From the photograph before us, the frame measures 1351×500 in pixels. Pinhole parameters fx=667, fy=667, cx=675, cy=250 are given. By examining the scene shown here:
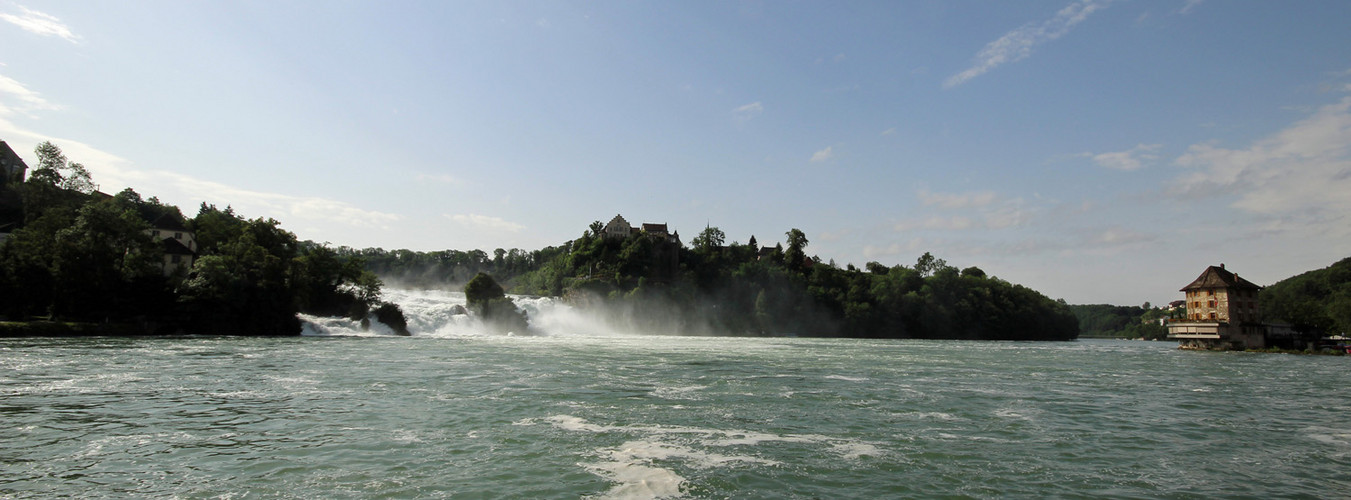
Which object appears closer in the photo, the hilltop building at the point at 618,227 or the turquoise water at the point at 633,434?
the turquoise water at the point at 633,434

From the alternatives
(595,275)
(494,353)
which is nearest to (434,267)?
(595,275)

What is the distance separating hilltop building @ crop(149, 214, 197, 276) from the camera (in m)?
65.1

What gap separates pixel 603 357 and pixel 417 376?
12.5m

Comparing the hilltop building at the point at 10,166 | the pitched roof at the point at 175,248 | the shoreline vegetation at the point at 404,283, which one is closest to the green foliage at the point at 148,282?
the shoreline vegetation at the point at 404,283

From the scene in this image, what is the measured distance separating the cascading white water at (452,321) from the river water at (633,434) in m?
32.7

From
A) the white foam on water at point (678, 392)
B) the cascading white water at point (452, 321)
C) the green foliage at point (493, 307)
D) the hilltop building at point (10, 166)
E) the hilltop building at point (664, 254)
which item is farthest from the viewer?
the hilltop building at point (664, 254)

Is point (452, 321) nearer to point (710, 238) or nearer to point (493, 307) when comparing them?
point (493, 307)

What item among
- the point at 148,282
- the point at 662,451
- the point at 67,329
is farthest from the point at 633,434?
the point at 148,282

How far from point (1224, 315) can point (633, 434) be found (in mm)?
69286

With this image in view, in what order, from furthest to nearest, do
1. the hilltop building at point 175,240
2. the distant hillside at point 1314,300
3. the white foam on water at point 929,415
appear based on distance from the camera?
1. the distant hillside at point 1314,300
2. the hilltop building at point 175,240
3. the white foam on water at point 929,415

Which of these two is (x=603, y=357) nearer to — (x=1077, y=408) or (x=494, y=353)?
(x=494, y=353)

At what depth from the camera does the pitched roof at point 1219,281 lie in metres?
60.2

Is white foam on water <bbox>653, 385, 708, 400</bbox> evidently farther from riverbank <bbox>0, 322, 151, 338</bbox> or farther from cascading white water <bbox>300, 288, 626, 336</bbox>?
cascading white water <bbox>300, 288, 626, 336</bbox>

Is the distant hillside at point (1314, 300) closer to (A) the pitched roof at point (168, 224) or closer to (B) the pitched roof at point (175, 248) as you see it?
(B) the pitched roof at point (175, 248)
